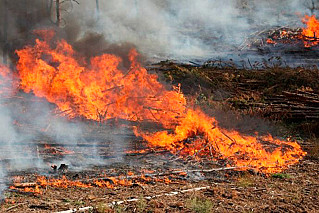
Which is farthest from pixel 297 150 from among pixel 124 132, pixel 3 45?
pixel 3 45

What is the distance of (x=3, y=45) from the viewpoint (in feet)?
33.0

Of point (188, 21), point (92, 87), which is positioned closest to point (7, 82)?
point (92, 87)

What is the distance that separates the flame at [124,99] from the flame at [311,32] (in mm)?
14513

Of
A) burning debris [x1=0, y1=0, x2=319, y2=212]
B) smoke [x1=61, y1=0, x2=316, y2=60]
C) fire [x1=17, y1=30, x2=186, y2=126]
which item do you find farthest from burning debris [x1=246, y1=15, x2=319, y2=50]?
fire [x1=17, y1=30, x2=186, y2=126]

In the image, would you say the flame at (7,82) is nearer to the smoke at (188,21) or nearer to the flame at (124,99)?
the flame at (124,99)

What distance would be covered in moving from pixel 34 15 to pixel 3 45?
7.18 ft

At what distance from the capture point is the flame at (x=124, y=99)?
6891mm

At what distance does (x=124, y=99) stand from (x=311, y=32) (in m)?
16.8

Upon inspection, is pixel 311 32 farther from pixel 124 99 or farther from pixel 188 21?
pixel 124 99

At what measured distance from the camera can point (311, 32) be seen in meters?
20.8

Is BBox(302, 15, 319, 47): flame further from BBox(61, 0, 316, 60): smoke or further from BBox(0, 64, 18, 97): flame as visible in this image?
BBox(0, 64, 18, 97): flame

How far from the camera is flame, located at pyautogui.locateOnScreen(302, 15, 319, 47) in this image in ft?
65.8

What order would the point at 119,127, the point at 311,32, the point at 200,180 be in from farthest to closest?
1. the point at 311,32
2. the point at 119,127
3. the point at 200,180

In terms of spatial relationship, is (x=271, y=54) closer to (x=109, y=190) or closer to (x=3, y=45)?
(x=3, y=45)
